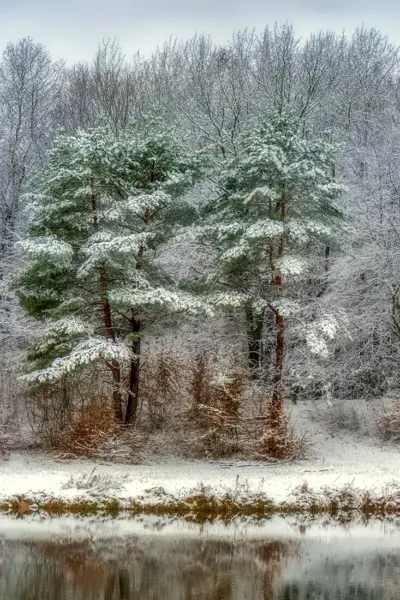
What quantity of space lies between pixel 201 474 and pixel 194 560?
6465mm

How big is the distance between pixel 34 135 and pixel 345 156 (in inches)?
564

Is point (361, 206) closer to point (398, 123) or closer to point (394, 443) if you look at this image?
point (398, 123)

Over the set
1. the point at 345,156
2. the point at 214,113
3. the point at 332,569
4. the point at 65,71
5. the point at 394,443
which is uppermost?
the point at 65,71

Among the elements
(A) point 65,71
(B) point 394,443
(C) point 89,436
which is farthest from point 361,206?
(A) point 65,71

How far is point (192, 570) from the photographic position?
15891 millimetres

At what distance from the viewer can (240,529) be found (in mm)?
19281

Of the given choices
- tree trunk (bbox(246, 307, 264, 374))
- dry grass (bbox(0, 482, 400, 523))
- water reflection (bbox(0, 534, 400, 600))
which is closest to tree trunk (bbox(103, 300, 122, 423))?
tree trunk (bbox(246, 307, 264, 374))

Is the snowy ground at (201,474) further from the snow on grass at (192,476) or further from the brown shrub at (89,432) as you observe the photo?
the brown shrub at (89,432)

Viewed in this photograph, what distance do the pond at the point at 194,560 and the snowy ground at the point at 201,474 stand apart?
1.22 metres

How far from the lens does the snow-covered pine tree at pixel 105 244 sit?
81.4 ft

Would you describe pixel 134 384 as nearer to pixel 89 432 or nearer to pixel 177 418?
pixel 177 418

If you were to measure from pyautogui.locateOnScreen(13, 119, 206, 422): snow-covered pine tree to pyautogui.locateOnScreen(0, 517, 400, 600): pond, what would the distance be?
22.2 ft

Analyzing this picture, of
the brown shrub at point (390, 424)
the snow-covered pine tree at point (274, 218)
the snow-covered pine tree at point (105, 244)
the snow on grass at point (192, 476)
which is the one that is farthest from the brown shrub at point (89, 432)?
the brown shrub at point (390, 424)

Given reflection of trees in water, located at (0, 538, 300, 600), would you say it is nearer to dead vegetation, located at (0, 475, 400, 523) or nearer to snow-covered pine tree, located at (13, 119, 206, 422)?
dead vegetation, located at (0, 475, 400, 523)
